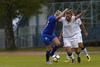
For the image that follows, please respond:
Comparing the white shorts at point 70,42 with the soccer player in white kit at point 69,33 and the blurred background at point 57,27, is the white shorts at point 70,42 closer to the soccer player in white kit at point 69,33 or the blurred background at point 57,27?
the soccer player in white kit at point 69,33

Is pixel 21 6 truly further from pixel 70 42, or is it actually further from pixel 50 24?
pixel 70 42

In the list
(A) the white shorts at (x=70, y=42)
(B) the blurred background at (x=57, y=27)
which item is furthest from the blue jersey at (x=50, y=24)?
(B) the blurred background at (x=57, y=27)

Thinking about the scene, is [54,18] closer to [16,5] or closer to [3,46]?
[16,5]

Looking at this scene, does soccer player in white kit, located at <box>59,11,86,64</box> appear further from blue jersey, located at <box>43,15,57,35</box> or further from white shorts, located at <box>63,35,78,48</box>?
blue jersey, located at <box>43,15,57,35</box>

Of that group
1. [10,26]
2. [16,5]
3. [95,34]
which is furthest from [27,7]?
[95,34]

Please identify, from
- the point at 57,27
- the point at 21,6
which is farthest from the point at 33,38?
the point at 21,6

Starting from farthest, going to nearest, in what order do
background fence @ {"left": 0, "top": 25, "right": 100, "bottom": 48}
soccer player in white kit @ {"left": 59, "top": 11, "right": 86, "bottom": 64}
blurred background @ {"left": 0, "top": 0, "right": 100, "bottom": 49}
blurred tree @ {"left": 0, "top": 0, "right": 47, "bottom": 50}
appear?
blurred background @ {"left": 0, "top": 0, "right": 100, "bottom": 49}
background fence @ {"left": 0, "top": 25, "right": 100, "bottom": 48}
blurred tree @ {"left": 0, "top": 0, "right": 47, "bottom": 50}
soccer player in white kit @ {"left": 59, "top": 11, "right": 86, "bottom": 64}

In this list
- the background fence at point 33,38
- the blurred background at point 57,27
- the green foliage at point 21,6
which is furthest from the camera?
the blurred background at point 57,27

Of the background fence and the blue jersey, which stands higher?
the blue jersey

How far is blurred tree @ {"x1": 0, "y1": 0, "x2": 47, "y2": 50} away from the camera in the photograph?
27.0 metres

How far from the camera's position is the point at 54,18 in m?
12.1

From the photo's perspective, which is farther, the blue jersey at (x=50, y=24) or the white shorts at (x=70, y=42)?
the blue jersey at (x=50, y=24)

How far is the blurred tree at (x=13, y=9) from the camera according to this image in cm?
2700

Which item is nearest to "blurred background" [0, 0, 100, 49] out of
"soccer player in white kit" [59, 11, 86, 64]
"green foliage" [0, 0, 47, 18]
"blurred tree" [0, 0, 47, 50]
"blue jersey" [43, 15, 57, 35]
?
"blurred tree" [0, 0, 47, 50]
